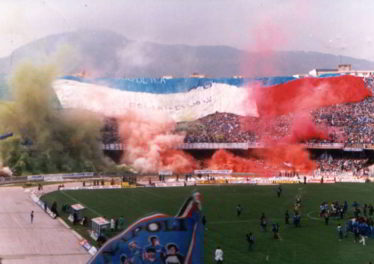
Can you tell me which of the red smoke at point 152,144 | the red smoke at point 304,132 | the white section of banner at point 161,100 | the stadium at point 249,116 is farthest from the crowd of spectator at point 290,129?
Result: the white section of banner at point 161,100

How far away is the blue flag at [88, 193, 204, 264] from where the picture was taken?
6832 millimetres

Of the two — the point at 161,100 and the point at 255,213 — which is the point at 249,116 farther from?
the point at 255,213

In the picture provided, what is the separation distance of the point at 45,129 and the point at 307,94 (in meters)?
37.2

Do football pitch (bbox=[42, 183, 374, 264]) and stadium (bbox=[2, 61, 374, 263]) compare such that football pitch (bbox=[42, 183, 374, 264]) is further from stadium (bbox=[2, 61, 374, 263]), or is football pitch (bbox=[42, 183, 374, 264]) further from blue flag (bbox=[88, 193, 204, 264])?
blue flag (bbox=[88, 193, 204, 264])

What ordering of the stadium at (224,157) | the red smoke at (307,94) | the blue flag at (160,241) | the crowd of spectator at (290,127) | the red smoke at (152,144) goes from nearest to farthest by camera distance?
the blue flag at (160,241)
the stadium at (224,157)
the red smoke at (152,144)
the crowd of spectator at (290,127)
the red smoke at (307,94)

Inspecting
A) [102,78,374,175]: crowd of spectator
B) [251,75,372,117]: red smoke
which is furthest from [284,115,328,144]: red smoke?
[251,75,372,117]: red smoke

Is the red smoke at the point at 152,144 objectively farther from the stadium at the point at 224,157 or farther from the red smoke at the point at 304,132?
the red smoke at the point at 304,132

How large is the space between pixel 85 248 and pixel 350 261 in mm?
11445

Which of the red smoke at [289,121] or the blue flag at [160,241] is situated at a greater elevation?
the red smoke at [289,121]

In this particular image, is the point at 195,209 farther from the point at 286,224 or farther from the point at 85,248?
the point at 286,224

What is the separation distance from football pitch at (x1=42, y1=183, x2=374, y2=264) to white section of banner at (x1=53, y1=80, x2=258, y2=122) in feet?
84.6

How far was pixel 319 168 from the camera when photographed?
2189 inches

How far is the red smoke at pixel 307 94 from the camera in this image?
66000 mm

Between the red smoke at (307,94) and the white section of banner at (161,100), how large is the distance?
2.37 meters
